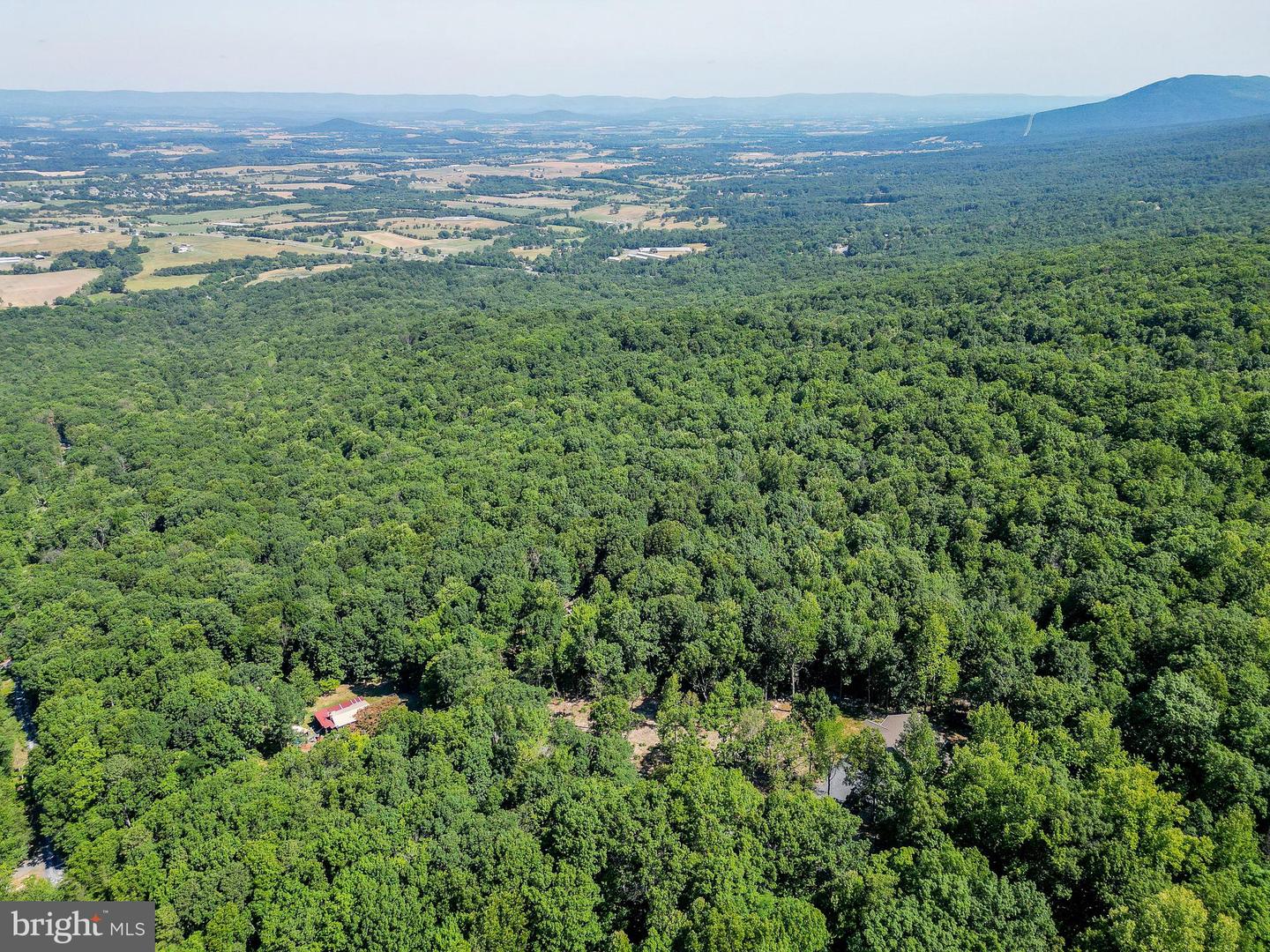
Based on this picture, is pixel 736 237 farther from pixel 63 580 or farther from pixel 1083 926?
pixel 1083 926

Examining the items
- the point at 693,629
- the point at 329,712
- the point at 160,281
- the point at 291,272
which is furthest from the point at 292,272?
the point at 693,629

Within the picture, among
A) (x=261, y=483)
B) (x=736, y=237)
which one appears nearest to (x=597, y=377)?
(x=261, y=483)

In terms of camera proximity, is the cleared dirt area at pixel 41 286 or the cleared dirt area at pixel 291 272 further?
the cleared dirt area at pixel 291 272

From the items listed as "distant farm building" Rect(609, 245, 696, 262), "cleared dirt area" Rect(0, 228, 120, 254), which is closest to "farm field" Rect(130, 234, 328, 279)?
"cleared dirt area" Rect(0, 228, 120, 254)

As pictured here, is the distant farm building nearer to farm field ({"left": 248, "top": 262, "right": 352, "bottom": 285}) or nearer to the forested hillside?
farm field ({"left": 248, "top": 262, "right": 352, "bottom": 285})

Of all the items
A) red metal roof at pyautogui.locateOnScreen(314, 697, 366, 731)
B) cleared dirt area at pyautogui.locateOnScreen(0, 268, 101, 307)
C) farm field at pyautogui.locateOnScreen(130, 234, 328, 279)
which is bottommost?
red metal roof at pyautogui.locateOnScreen(314, 697, 366, 731)

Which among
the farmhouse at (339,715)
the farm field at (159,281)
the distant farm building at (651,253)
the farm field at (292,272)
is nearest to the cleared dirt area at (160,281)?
the farm field at (159,281)

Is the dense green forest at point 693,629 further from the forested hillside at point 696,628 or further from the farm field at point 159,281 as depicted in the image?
the farm field at point 159,281
